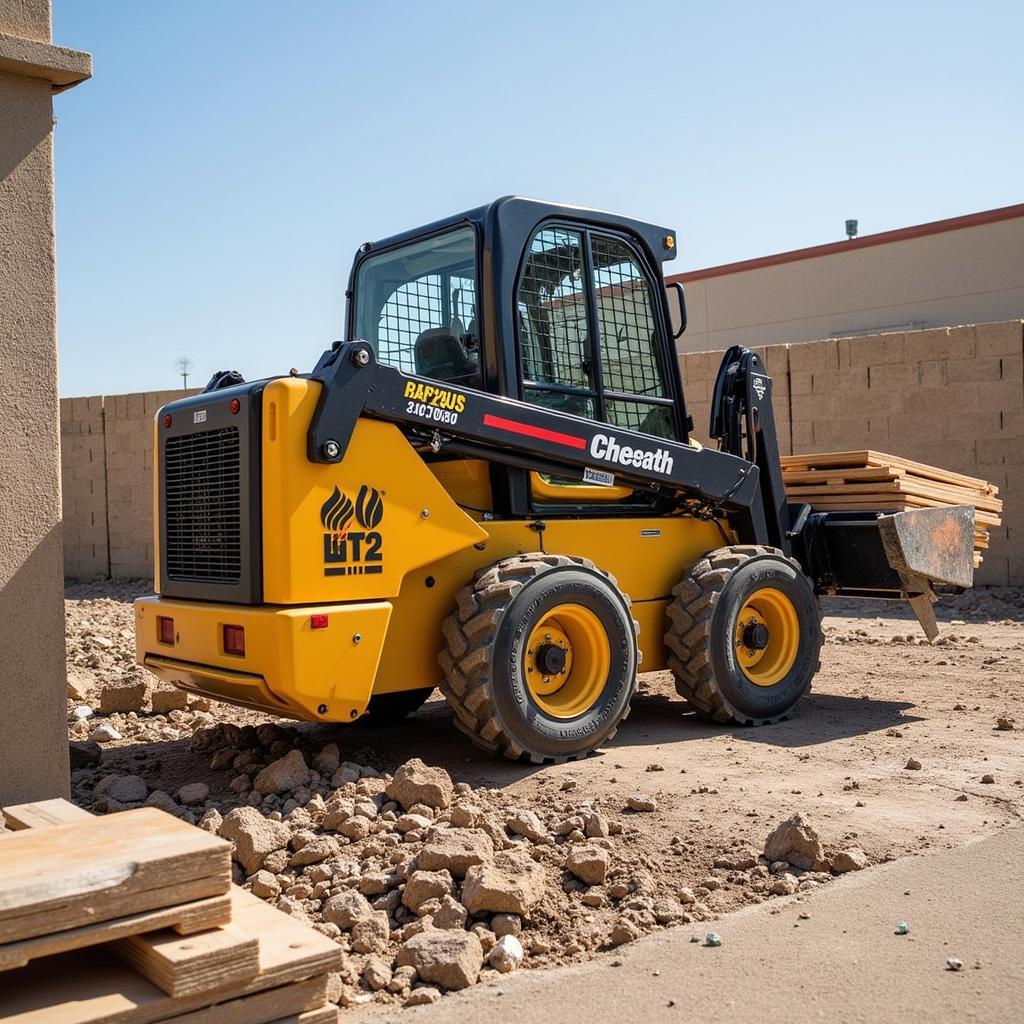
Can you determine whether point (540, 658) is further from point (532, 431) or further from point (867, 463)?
point (867, 463)

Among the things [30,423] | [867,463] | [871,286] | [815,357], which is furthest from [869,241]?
[30,423]

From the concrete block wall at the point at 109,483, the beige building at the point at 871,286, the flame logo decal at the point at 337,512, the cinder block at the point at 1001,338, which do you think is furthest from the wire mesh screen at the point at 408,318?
the beige building at the point at 871,286

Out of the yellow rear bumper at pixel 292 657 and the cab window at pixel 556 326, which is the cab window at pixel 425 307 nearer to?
the cab window at pixel 556 326

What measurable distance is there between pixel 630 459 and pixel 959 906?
10.8 feet

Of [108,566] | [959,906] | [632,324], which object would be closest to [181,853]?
[959,906]

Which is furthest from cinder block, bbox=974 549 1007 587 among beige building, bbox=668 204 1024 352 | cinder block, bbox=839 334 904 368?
beige building, bbox=668 204 1024 352

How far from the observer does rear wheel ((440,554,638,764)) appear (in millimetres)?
5949

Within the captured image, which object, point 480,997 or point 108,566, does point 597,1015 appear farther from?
point 108,566

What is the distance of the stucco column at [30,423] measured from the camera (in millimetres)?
5020

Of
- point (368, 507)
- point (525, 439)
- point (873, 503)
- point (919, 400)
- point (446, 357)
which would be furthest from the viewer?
point (919, 400)

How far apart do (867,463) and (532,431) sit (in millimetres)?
2945

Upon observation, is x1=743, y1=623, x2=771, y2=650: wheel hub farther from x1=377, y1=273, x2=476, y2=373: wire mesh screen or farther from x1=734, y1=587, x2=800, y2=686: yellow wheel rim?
x1=377, y1=273, x2=476, y2=373: wire mesh screen

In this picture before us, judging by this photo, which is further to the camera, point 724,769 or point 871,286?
point 871,286

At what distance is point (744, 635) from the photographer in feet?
24.5
